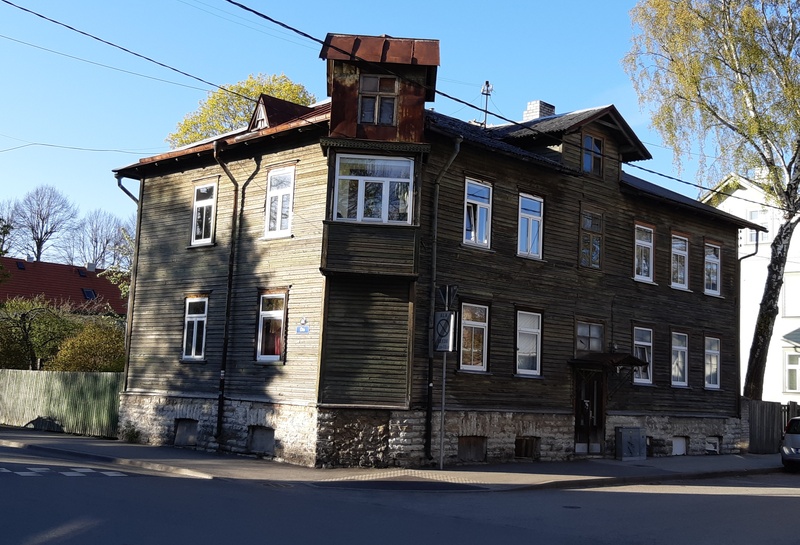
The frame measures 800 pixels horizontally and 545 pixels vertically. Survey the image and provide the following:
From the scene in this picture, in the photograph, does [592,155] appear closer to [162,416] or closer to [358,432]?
[358,432]

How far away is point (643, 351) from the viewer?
25.8 meters

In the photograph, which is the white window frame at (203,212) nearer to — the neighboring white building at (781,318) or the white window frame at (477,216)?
the white window frame at (477,216)

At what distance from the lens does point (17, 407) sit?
29688 millimetres

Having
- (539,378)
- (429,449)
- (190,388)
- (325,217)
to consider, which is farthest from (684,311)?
(190,388)

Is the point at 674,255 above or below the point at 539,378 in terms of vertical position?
above

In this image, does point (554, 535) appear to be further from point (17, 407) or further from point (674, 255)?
point (17, 407)

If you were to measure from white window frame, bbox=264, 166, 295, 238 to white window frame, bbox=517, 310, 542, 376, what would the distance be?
6246 millimetres

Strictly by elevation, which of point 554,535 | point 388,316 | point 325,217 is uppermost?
point 325,217

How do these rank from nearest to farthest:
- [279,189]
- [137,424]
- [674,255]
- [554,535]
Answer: [554,535] → [279,189] → [137,424] → [674,255]

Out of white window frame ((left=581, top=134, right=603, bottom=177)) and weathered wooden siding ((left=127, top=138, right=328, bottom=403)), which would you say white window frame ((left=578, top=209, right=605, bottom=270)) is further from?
weathered wooden siding ((left=127, top=138, right=328, bottom=403))

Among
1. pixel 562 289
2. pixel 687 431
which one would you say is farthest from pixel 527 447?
pixel 687 431

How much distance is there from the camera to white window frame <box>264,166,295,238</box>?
20.5 meters

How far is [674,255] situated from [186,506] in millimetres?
19452

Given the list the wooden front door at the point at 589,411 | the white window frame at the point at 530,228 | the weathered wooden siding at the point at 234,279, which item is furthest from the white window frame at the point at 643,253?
the weathered wooden siding at the point at 234,279
